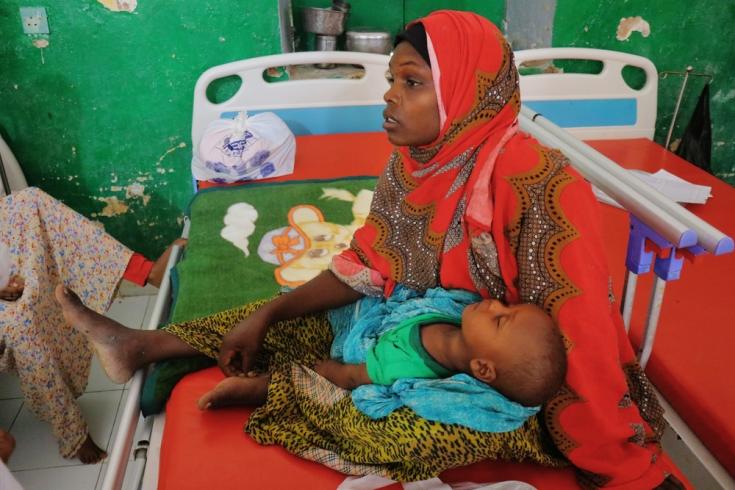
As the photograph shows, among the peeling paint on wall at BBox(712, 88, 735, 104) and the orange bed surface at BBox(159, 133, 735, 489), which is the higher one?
the peeling paint on wall at BBox(712, 88, 735, 104)

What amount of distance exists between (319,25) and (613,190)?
8.50 ft

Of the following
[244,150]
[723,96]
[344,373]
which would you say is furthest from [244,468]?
[723,96]

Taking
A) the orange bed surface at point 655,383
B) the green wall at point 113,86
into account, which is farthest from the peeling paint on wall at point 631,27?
the green wall at point 113,86

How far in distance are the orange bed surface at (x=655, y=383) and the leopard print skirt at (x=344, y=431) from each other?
0.14ft

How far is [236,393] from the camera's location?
1506 millimetres

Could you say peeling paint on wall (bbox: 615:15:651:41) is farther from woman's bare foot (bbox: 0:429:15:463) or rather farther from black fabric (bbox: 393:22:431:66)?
woman's bare foot (bbox: 0:429:15:463)

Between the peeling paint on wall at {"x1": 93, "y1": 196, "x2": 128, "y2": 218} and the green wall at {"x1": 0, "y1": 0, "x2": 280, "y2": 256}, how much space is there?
0.8 inches

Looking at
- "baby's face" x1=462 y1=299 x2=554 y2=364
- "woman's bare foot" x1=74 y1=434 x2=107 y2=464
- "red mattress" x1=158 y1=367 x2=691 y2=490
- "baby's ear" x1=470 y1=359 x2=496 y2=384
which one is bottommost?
"woman's bare foot" x1=74 y1=434 x2=107 y2=464

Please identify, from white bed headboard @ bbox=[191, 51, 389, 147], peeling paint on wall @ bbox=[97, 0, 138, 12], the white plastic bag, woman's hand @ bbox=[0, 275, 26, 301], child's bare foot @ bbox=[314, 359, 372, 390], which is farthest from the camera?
white bed headboard @ bbox=[191, 51, 389, 147]

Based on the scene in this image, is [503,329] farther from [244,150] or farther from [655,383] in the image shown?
[244,150]

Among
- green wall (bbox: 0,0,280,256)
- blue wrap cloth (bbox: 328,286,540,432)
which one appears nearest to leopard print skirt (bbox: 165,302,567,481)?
blue wrap cloth (bbox: 328,286,540,432)

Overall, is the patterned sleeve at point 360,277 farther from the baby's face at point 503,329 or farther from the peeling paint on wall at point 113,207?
the peeling paint on wall at point 113,207

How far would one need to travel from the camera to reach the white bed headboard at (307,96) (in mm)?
2984

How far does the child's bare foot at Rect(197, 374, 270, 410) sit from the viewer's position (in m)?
1.49
